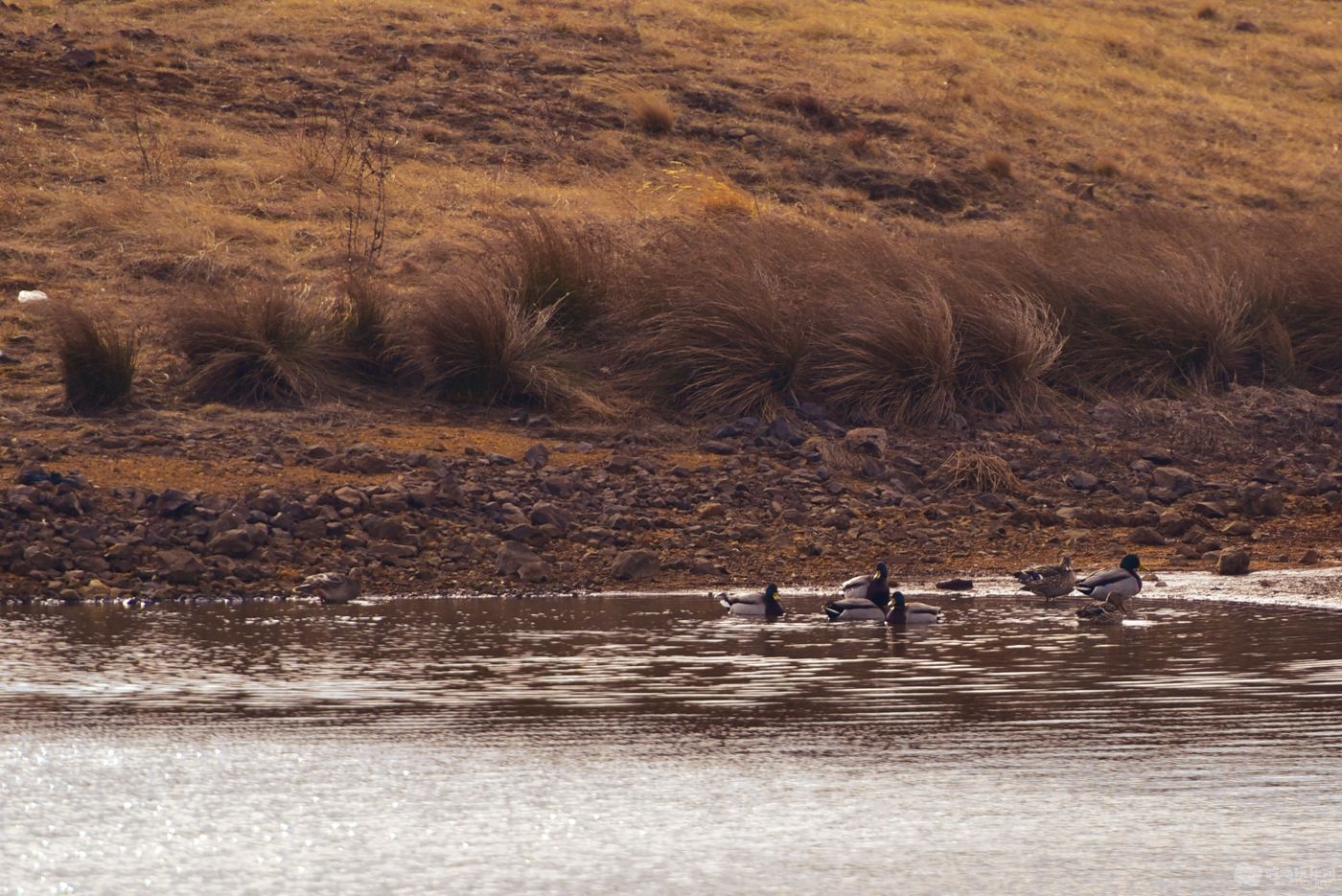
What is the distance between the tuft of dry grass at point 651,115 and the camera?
26109 mm

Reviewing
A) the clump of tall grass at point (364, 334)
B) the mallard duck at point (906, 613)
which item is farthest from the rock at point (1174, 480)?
the clump of tall grass at point (364, 334)

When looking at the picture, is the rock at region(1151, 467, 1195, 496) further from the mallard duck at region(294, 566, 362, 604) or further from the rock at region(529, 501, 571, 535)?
the mallard duck at region(294, 566, 362, 604)

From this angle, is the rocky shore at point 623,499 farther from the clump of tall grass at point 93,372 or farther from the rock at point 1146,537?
the clump of tall grass at point 93,372

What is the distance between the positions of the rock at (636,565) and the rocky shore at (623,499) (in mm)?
12

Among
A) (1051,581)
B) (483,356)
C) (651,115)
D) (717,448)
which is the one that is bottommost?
(1051,581)

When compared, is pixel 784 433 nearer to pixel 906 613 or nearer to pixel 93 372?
pixel 906 613

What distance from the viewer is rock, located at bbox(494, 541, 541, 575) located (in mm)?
10789

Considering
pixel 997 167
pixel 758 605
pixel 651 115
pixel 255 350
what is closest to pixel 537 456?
pixel 255 350

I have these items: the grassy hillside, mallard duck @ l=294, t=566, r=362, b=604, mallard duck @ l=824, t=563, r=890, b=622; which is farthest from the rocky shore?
mallard duck @ l=824, t=563, r=890, b=622

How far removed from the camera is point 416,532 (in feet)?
36.6

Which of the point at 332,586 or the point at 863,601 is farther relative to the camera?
the point at 332,586

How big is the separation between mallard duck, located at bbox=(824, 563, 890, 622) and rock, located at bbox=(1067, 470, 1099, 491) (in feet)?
11.3

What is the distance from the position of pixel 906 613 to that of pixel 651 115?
1781cm

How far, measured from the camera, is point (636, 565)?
1082cm
